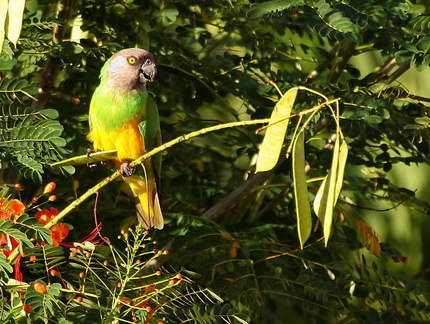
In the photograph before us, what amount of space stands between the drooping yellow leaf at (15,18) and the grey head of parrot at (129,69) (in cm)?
104

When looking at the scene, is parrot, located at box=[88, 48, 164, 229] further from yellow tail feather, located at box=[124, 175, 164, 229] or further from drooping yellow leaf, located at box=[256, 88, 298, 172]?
drooping yellow leaf, located at box=[256, 88, 298, 172]

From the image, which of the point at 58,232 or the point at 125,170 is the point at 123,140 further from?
the point at 58,232

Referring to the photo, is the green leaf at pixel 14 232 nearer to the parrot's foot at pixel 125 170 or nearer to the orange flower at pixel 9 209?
the orange flower at pixel 9 209

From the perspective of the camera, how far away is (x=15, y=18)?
4.65ft

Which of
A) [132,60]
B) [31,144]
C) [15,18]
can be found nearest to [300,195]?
[15,18]

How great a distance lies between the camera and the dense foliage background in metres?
2.17

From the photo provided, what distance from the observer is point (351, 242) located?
113 inches

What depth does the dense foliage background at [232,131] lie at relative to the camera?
217 cm

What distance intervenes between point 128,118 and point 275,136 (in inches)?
46.1

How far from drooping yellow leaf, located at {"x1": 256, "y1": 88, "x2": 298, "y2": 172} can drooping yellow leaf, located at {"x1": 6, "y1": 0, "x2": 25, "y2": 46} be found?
51cm

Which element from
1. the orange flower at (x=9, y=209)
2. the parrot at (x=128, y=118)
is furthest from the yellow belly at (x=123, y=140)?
the orange flower at (x=9, y=209)

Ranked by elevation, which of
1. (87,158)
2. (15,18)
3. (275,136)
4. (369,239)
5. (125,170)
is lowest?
(369,239)

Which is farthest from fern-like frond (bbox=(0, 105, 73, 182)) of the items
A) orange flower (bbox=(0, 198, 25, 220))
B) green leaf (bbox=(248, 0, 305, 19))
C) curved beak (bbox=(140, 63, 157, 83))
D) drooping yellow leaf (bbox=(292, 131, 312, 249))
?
drooping yellow leaf (bbox=(292, 131, 312, 249))

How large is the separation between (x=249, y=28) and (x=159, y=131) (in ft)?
1.77
